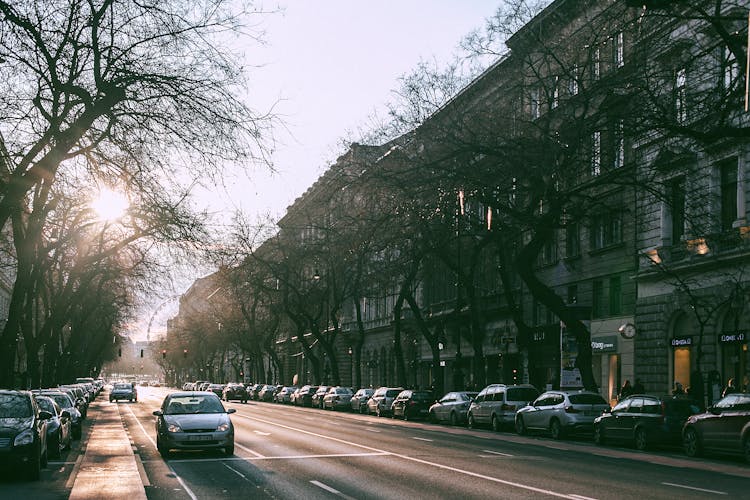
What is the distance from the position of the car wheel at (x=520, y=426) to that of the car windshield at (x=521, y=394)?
2.31m

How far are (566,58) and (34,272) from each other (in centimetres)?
2295

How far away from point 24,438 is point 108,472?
170cm

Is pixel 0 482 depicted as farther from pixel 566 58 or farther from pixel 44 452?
pixel 566 58

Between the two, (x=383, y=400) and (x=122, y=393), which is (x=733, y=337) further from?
(x=122, y=393)

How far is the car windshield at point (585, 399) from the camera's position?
31.8 m

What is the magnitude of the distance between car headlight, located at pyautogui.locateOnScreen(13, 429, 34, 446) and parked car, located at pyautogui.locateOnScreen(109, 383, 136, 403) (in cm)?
6450

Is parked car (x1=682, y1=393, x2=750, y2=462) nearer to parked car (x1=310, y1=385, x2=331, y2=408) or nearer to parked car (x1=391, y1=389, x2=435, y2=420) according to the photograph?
parked car (x1=391, y1=389, x2=435, y2=420)

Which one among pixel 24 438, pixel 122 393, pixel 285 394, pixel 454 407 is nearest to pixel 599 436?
pixel 454 407

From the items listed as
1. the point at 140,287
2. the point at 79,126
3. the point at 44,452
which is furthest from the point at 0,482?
the point at 140,287

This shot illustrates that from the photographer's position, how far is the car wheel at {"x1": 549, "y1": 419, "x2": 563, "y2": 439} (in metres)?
31.9

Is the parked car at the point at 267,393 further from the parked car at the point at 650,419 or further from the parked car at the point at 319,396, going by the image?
the parked car at the point at 650,419

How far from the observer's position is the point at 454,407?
42.7 metres

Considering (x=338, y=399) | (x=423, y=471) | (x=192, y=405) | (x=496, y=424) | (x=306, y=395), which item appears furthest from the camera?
(x=306, y=395)

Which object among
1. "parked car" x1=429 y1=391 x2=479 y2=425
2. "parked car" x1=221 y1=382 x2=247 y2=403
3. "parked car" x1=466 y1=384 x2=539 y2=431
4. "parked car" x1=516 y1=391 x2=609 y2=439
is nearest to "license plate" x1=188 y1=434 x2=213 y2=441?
"parked car" x1=516 y1=391 x2=609 y2=439
